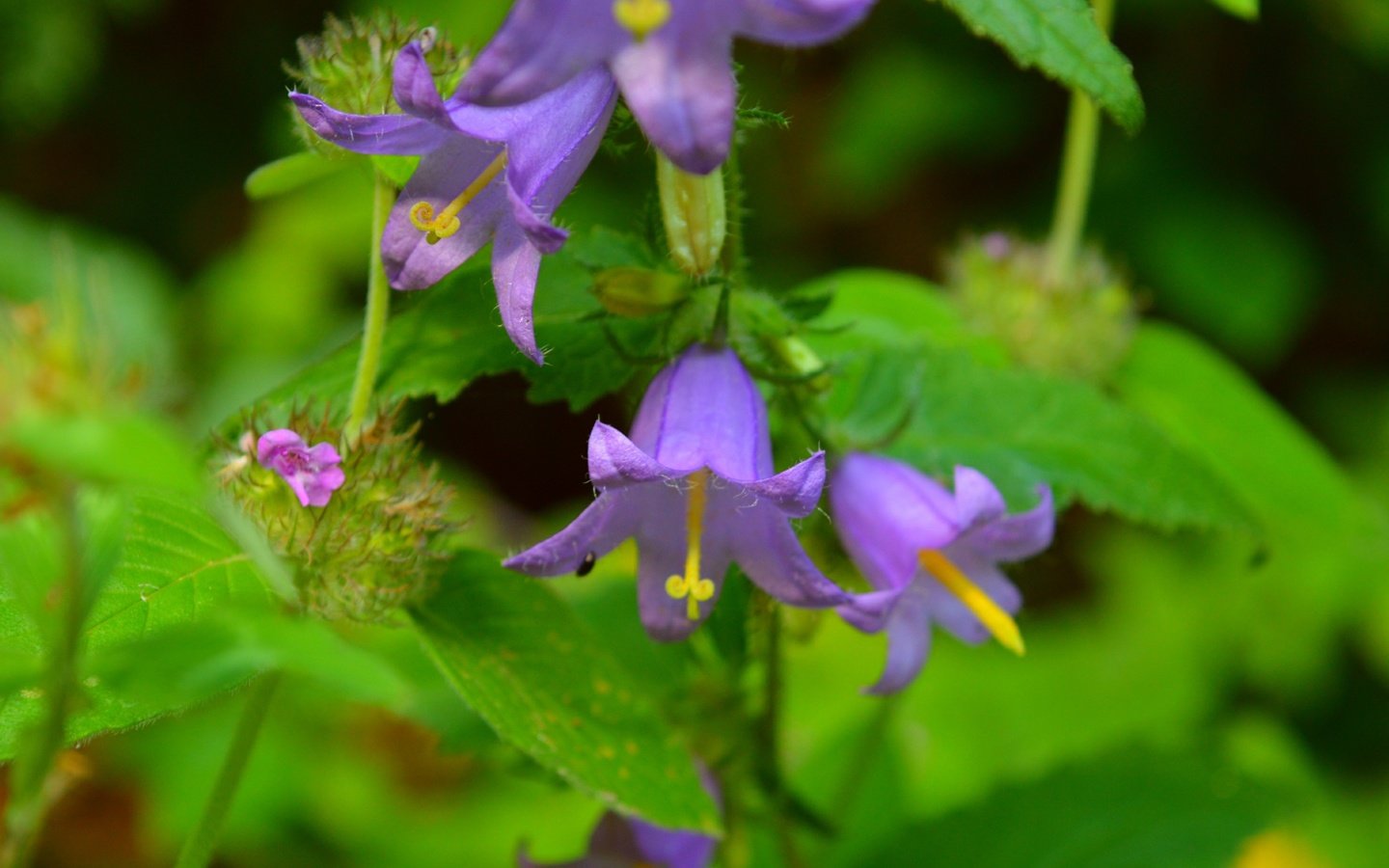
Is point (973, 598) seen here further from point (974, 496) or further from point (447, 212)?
point (447, 212)

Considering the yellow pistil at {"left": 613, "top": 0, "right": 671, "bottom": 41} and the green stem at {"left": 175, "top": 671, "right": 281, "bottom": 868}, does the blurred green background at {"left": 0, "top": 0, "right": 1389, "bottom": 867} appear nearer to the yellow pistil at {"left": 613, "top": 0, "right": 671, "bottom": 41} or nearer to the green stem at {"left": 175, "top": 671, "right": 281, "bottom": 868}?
the green stem at {"left": 175, "top": 671, "right": 281, "bottom": 868}

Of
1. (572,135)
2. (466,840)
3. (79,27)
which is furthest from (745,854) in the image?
(79,27)

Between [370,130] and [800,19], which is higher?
[800,19]

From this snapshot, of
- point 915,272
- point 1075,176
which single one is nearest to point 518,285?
point 1075,176

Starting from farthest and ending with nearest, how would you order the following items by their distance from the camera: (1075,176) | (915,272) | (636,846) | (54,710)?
1. (915,272)
2. (1075,176)
3. (636,846)
4. (54,710)

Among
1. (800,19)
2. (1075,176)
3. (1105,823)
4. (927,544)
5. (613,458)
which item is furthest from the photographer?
(1075,176)

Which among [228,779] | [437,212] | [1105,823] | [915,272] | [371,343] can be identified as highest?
[437,212]

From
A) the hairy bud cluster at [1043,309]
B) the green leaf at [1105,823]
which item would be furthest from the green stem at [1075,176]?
the green leaf at [1105,823]

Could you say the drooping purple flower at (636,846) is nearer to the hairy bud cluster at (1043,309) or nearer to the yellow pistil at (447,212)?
the yellow pistil at (447,212)
